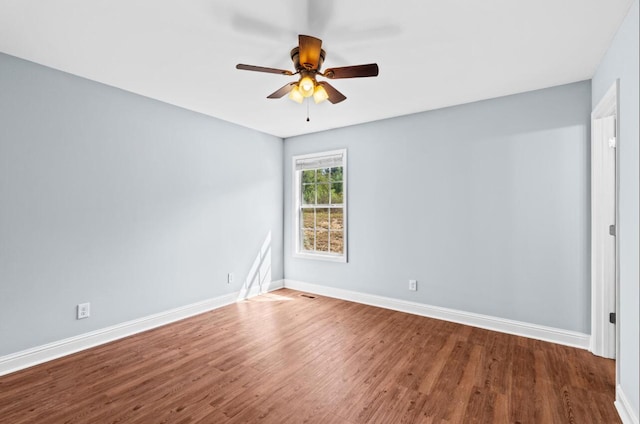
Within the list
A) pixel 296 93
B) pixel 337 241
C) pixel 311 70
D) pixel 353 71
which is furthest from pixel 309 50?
pixel 337 241

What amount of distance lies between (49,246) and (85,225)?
0.32m

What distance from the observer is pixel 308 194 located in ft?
16.5

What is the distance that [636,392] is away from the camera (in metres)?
1.72

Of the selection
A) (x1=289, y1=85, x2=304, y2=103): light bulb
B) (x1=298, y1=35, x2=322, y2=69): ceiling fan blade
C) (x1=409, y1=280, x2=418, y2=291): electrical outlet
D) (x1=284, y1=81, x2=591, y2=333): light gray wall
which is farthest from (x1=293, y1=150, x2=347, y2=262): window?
(x1=298, y1=35, x2=322, y2=69): ceiling fan blade

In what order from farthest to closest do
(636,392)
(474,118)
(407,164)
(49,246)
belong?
(407,164), (474,118), (49,246), (636,392)

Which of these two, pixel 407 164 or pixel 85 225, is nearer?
pixel 85 225

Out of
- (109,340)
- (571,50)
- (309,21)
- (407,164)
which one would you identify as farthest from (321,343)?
(571,50)

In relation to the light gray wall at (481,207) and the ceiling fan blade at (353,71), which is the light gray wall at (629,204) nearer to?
the light gray wall at (481,207)

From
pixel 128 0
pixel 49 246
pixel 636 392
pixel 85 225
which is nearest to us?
pixel 636 392

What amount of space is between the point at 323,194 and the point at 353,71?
111 inches

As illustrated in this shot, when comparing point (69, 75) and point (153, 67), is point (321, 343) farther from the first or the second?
point (69, 75)

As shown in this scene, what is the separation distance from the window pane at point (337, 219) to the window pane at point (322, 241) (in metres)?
0.17

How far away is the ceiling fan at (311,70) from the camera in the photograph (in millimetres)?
1988

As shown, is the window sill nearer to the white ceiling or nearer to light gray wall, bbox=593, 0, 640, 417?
the white ceiling
